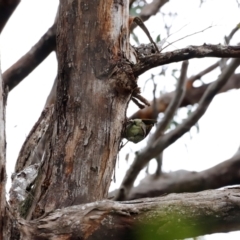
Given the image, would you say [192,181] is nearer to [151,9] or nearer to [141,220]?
[151,9]

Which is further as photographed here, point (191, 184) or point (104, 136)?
point (191, 184)

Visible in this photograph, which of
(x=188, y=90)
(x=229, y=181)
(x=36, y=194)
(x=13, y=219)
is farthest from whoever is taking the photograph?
(x=188, y=90)

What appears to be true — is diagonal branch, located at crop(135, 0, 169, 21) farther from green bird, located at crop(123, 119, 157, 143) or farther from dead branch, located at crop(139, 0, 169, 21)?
green bird, located at crop(123, 119, 157, 143)

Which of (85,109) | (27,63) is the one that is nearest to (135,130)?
(85,109)

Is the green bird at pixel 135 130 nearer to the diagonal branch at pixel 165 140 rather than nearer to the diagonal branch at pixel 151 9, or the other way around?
the diagonal branch at pixel 165 140

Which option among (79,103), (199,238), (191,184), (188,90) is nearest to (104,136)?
(79,103)

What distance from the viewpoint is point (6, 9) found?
1709 millimetres

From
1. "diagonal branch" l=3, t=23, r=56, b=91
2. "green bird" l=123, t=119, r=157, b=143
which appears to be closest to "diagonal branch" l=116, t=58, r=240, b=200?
"diagonal branch" l=3, t=23, r=56, b=91

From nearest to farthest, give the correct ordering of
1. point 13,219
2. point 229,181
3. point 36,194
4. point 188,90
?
point 13,219 < point 36,194 < point 229,181 < point 188,90

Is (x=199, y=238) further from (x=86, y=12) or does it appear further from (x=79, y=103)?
(x=86, y=12)

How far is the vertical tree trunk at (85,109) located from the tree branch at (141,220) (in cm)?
15

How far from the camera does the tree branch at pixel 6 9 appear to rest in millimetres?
1683

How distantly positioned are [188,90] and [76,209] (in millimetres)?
2538

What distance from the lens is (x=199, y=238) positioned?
778mm
